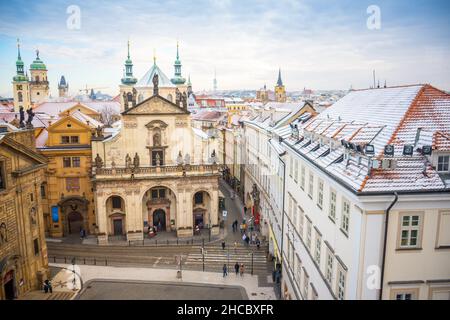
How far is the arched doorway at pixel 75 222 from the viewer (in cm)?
5453

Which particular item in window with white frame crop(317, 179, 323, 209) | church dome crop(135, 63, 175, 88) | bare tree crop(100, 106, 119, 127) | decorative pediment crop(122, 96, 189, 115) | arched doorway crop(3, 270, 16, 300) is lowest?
arched doorway crop(3, 270, 16, 300)

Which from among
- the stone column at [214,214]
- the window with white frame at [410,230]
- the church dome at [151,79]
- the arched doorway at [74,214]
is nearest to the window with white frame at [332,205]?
the window with white frame at [410,230]

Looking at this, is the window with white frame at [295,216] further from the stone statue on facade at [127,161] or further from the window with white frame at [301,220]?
the stone statue on facade at [127,161]

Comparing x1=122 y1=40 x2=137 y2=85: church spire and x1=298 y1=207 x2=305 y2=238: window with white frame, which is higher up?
x1=122 y1=40 x2=137 y2=85: church spire

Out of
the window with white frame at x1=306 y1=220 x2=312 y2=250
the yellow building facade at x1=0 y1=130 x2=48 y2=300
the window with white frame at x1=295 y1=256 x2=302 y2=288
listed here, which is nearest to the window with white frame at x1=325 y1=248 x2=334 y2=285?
the window with white frame at x1=306 y1=220 x2=312 y2=250

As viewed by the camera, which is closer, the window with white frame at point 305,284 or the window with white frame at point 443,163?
the window with white frame at point 443,163

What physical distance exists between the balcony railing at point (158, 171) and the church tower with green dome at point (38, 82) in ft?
339

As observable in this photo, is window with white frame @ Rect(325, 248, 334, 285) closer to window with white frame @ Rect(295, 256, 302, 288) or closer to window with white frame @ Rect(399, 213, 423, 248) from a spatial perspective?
window with white frame @ Rect(399, 213, 423, 248)

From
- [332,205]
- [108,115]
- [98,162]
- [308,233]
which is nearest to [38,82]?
[108,115]

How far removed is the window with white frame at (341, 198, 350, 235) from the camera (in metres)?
17.7

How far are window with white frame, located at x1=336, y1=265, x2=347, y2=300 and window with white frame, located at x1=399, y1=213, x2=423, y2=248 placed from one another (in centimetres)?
304

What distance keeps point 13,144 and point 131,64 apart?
69.0 m

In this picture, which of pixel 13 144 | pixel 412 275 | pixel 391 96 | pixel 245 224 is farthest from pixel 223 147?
pixel 412 275

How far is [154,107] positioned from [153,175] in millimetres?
9113
